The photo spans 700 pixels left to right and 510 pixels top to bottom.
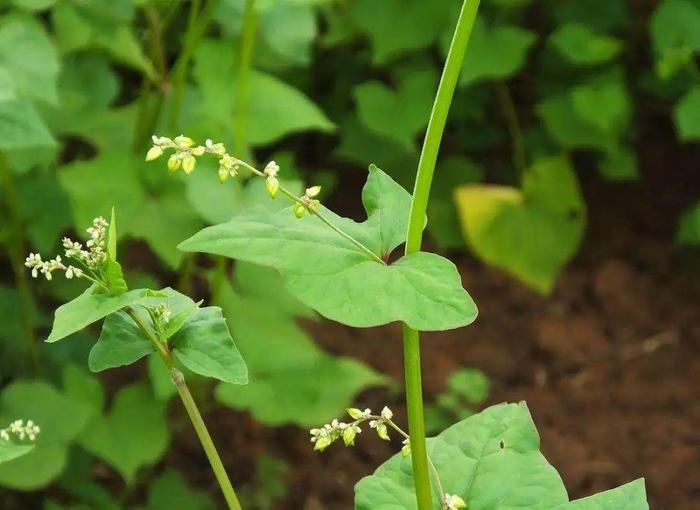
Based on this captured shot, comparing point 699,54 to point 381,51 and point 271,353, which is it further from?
point 271,353

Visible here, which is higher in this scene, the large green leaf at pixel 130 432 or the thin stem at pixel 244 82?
the thin stem at pixel 244 82

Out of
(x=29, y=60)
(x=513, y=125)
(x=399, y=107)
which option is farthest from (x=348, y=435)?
(x=513, y=125)

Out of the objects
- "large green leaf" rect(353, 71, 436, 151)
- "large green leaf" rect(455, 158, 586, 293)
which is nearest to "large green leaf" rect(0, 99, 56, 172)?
"large green leaf" rect(353, 71, 436, 151)

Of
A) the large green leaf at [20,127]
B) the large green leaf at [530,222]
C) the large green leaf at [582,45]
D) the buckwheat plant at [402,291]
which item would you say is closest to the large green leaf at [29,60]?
the large green leaf at [20,127]

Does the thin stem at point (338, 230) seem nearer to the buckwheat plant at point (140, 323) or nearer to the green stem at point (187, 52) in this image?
the buckwheat plant at point (140, 323)

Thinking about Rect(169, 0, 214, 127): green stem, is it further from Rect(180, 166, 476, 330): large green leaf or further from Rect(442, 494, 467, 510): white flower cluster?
Rect(442, 494, 467, 510): white flower cluster

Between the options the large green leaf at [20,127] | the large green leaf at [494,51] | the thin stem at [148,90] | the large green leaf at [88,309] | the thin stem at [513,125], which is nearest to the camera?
the large green leaf at [88,309]

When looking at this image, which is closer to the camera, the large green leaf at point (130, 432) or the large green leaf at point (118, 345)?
the large green leaf at point (118, 345)
